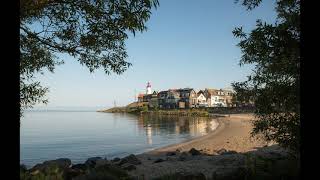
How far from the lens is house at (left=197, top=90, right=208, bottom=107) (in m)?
165

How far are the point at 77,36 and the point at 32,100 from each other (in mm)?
2176

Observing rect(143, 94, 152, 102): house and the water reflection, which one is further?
rect(143, 94, 152, 102): house

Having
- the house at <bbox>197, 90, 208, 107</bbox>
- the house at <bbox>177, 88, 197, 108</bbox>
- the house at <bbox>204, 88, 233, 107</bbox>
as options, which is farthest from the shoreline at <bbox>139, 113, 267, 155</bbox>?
the house at <bbox>204, 88, 233, 107</bbox>

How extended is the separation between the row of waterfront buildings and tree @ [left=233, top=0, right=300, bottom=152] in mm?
147127

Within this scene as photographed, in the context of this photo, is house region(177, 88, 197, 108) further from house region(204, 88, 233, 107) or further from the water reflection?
the water reflection

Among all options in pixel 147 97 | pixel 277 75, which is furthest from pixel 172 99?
pixel 277 75

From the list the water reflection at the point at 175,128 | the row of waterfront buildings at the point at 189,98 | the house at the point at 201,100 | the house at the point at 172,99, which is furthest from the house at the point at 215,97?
the water reflection at the point at 175,128

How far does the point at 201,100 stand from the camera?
166 m

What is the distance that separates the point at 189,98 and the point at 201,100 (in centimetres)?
744

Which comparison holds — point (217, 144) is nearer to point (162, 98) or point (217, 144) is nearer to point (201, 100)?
point (201, 100)

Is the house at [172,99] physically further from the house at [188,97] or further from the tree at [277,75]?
the tree at [277,75]

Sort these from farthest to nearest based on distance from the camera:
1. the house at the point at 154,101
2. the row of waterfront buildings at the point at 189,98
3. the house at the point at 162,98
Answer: the house at the point at 154,101 < the house at the point at 162,98 < the row of waterfront buildings at the point at 189,98

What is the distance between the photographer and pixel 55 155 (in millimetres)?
41531

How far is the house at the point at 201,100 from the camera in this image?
165250mm
